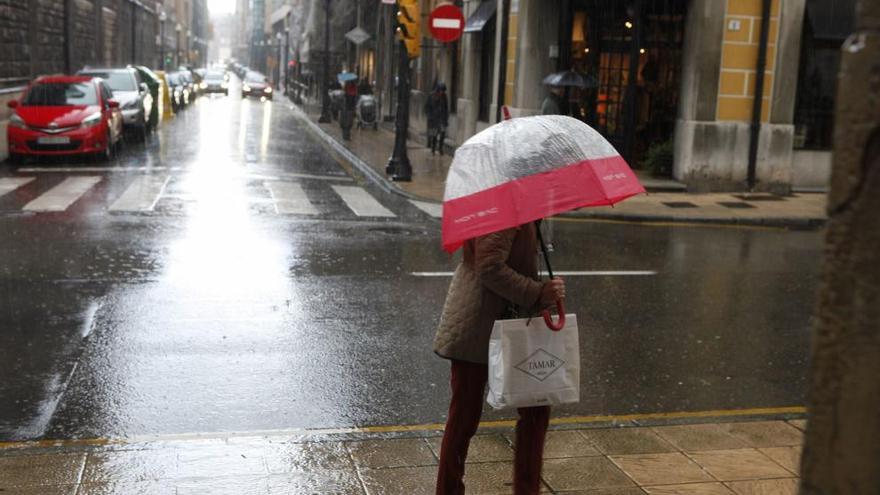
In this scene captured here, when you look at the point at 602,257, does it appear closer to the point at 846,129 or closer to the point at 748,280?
the point at 748,280

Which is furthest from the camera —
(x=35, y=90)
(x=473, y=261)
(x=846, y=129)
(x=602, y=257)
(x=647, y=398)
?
(x=35, y=90)

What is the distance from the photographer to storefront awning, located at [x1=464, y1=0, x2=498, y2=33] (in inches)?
938

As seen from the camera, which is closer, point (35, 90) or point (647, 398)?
point (647, 398)

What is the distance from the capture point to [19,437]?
5.59m

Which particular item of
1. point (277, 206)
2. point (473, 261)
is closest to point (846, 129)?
point (473, 261)

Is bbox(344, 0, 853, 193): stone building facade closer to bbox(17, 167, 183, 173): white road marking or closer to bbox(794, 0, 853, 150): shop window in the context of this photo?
bbox(794, 0, 853, 150): shop window

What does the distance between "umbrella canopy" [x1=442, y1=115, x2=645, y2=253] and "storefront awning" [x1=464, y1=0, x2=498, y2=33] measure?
20311 millimetres

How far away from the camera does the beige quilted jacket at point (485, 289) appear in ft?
13.2

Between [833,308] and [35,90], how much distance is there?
2080cm

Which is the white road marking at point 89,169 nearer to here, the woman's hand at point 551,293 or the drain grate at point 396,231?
the drain grate at point 396,231

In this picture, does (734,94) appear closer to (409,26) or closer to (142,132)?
(409,26)

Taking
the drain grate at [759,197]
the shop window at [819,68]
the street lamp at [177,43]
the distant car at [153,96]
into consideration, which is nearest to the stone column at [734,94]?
the drain grate at [759,197]

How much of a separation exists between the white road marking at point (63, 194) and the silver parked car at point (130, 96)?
8.04m

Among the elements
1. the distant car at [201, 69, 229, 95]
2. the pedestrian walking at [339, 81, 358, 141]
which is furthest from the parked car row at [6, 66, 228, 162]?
the distant car at [201, 69, 229, 95]
